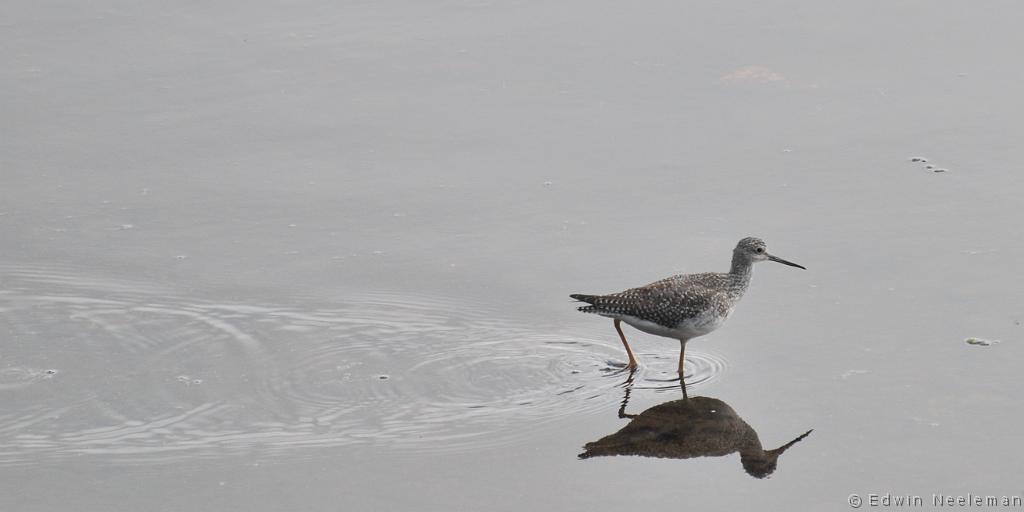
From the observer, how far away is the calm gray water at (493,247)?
865 centimetres

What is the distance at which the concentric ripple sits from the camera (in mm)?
8961

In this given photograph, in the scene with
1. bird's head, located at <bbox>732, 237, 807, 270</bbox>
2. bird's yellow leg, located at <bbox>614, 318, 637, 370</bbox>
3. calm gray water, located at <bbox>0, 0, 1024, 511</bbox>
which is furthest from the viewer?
bird's head, located at <bbox>732, 237, 807, 270</bbox>

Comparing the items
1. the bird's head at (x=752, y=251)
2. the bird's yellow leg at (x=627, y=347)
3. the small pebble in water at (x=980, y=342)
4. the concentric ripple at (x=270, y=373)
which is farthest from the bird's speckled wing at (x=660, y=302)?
the small pebble in water at (x=980, y=342)

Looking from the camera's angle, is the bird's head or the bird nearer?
the bird

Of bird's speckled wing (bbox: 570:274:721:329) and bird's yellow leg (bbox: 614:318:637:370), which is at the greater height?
bird's speckled wing (bbox: 570:274:721:329)

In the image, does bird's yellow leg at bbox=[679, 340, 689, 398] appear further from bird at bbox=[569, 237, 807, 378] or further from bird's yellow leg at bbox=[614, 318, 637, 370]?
bird's yellow leg at bbox=[614, 318, 637, 370]

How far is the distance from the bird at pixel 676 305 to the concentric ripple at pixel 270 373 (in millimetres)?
267

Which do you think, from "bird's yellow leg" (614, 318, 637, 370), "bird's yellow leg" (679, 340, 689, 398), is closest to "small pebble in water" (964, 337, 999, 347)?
"bird's yellow leg" (679, 340, 689, 398)

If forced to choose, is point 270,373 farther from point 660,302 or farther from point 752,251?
point 752,251

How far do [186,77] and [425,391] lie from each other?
674 cm

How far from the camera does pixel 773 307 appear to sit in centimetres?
1082

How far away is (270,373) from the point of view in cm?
978

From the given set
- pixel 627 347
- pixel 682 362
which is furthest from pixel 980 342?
pixel 627 347

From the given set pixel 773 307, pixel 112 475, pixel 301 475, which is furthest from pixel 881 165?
pixel 112 475
